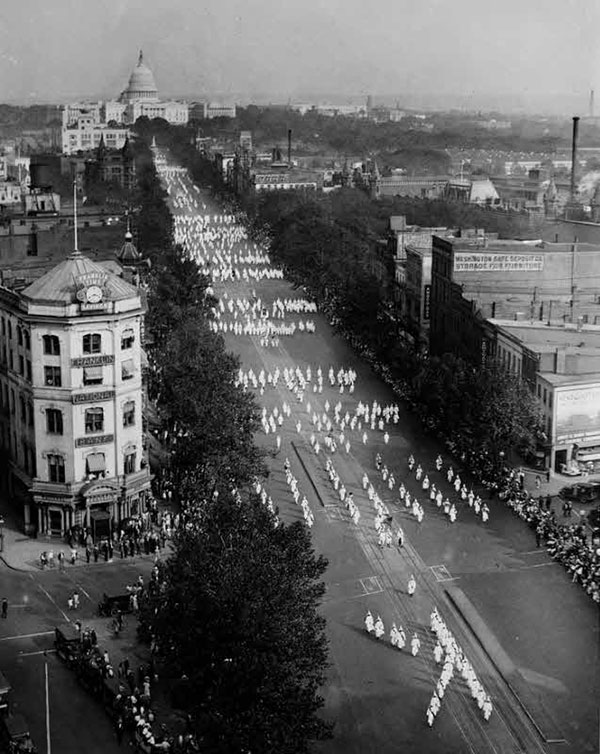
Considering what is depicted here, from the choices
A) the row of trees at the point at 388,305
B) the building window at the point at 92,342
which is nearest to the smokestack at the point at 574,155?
the row of trees at the point at 388,305

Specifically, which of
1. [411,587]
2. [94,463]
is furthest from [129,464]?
[411,587]

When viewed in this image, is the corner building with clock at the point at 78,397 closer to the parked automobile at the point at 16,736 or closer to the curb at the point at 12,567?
the curb at the point at 12,567

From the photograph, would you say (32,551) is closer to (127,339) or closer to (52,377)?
(52,377)

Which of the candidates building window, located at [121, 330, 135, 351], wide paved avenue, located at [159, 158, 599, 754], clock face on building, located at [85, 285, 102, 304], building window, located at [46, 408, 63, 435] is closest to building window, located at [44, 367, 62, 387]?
building window, located at [46, 408, 63, 435]

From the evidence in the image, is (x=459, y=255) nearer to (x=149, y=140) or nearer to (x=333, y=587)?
(x=333, y=587)

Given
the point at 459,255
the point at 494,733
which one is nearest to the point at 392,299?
the point at 459,255
